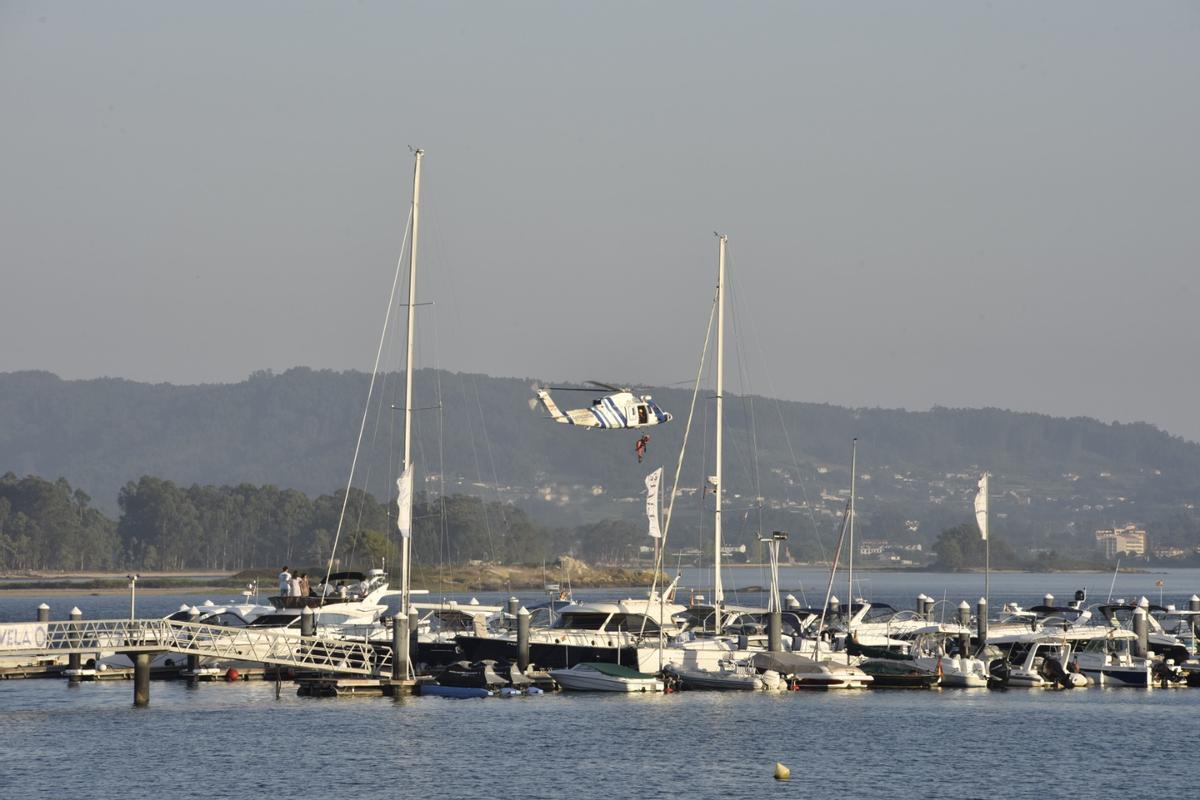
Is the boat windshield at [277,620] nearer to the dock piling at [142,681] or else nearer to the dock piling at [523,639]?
the dock piling at [523,639]

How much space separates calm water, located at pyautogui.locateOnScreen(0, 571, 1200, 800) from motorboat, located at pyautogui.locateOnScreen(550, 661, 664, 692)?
1005 millimetres

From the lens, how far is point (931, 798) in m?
49.0

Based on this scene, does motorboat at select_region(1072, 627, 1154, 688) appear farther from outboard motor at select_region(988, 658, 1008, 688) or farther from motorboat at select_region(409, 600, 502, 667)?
motorboat at select_region(409, 600, 502, 667)

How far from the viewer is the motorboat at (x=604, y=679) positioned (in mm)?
70625

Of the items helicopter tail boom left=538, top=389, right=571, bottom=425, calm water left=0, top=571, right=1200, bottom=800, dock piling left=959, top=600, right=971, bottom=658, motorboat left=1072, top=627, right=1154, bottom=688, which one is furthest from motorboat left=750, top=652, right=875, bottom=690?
helicopter tail boom left=538, top=389, right=571, bottom=425

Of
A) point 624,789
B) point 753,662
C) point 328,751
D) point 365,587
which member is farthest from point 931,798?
point 365,587

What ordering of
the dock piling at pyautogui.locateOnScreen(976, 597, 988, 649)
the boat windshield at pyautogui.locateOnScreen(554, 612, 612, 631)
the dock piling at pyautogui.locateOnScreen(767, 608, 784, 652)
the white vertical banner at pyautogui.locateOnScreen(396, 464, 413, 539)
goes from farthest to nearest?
the dock piling at pyautogui.locateOnScreen(976, 597, 988, 649)
the boat windshield at pyautogui.locateOnScreen(554, 612, 612, 631)
the dock piling at pyautogui.locateOnScreen(767, 608, 784, 652)
the white vertical banner at pyautogui.locateOnScreen(396, 464, 413, 539)

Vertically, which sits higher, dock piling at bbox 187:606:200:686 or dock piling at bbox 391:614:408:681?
dock piling at bbox 391:614:408:681

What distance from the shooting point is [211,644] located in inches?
2820

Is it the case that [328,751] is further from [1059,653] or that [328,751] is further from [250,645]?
[1059,653]

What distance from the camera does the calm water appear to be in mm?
50312

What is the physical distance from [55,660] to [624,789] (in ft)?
124

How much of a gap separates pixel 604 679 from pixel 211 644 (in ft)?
49.8

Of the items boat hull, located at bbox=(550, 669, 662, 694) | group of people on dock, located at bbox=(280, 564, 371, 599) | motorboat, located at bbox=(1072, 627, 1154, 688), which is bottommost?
boat hull, located at bbox=(550, 669, 662, 694)
